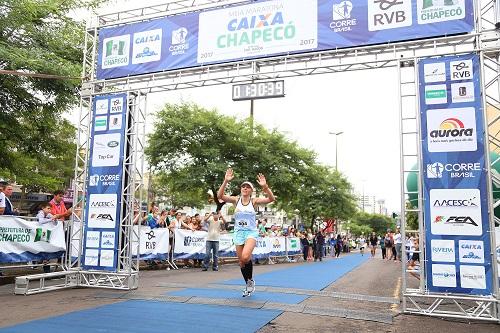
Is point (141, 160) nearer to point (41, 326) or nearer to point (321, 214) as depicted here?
point (41, 326)

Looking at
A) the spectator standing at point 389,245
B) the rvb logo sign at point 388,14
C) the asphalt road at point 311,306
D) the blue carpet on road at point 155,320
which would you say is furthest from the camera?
the spectator standing at point 389,245

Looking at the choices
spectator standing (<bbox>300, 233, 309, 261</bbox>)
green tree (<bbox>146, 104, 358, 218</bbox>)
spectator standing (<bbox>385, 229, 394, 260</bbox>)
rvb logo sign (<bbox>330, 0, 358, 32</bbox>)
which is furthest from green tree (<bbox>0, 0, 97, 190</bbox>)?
spectator standing (<bbox>385, 229, 394, 260</bbox>)

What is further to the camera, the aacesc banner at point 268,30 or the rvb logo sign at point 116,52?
the rvb logo sign at point 116,52

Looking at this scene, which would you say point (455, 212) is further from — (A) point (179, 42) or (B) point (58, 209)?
(B) point (58, 209)

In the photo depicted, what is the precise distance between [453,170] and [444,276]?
1.61 m

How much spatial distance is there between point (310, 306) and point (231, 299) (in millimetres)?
1309

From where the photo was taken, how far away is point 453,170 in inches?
273

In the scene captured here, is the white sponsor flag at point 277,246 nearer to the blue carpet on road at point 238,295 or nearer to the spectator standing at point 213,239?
the spectator standing at point 213,239

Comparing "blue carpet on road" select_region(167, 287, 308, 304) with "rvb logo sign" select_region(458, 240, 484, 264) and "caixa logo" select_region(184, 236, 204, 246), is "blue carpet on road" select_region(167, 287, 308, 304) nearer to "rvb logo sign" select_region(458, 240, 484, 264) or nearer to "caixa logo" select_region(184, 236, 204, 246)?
"rvb logo sign" select_region(458, 240, 484, 264)

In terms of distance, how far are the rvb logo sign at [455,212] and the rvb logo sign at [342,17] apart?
3455mm

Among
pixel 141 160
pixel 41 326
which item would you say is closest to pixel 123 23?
pixel 141 160

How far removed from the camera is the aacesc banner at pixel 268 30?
7852mm

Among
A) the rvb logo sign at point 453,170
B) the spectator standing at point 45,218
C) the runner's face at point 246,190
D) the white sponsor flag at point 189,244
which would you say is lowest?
the white sponsor flag at point 189,244

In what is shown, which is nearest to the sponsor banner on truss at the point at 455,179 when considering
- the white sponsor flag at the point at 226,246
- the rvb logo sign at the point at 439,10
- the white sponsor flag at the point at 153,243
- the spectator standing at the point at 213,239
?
the rvb logo sign at the point at 439,10
